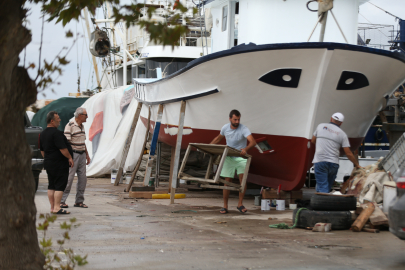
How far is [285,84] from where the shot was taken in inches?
350

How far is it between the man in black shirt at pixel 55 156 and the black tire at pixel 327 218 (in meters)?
3.60

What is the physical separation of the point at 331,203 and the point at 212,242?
1.99 metres

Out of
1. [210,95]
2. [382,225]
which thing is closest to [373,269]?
[382,225]

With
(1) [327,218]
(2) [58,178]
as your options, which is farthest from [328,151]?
(2) [58,178]

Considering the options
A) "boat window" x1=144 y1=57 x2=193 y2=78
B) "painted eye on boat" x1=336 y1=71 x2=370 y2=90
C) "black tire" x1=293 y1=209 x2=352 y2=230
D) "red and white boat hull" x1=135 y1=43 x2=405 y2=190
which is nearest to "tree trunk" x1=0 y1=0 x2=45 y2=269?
"black tire" x1=293 y1=209 x2=352 y2=230

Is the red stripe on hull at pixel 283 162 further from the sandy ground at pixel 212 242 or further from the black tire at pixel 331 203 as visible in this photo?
the black tire at pixel 331 203

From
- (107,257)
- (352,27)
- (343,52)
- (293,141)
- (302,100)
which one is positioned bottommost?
(107,257)

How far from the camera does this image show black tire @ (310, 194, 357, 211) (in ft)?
22.5

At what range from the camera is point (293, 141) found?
912 cm

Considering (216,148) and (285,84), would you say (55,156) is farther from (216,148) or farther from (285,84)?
(285,84)

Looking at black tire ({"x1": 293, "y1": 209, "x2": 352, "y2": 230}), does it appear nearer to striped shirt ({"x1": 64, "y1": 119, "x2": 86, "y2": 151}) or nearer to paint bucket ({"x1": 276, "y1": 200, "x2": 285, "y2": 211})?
paint bucket ({"x1": 276, "y1": 200, "x2": 285, "y2": 211})

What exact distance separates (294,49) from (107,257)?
508 centimetres

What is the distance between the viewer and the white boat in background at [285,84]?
864 centimetres

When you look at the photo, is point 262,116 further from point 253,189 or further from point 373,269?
point 373,269
